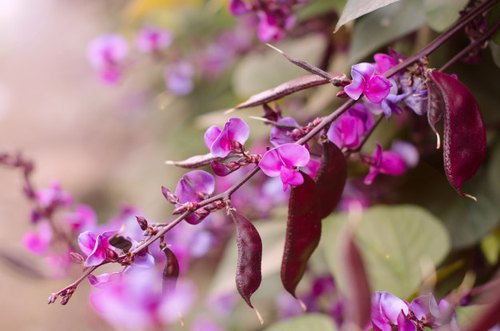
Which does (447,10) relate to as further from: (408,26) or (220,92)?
(220,92)

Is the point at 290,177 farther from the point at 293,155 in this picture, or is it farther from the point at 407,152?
the point at 407,152

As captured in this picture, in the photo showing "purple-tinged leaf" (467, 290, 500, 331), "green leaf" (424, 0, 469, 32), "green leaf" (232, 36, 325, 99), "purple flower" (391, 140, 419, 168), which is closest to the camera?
"purple-tinged leaf" (467, 290, 500, 331)

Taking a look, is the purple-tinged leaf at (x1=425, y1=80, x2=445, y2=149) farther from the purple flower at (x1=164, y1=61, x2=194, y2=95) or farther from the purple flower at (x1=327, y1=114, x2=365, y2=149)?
the purple flower at (x1=164, y1=61, x2=194, y2=95)

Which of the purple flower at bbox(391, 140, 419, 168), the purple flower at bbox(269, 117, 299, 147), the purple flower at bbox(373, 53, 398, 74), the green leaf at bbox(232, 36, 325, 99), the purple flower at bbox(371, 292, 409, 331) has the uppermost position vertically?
the purple flower at bbox(373, 53, 398, 74)

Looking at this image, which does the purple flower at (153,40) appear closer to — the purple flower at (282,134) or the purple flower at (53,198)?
the purple flower at (53,198)

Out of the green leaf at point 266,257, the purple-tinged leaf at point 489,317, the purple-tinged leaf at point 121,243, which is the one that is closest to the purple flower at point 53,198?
the green leaf at point 266,257

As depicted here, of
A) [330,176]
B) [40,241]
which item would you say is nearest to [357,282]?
[330,176]

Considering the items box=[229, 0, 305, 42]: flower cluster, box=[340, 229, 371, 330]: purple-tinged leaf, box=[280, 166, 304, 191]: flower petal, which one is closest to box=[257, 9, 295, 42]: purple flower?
box=[229, 0, 305, 42]: flower cluster
